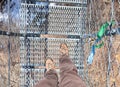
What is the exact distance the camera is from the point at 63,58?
1327 mm

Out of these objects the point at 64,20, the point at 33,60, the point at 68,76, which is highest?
the point at 64,20

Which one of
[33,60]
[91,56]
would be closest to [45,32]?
[33,60]

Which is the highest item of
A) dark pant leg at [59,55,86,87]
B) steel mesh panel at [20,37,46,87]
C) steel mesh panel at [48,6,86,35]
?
steel mesh panel at [48,6,86,35]

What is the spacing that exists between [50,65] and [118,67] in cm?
122

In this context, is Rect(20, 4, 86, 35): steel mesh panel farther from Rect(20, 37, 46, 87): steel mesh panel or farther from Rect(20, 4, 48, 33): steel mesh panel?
Rect(20, 37, 46, 87): steel mesh panel

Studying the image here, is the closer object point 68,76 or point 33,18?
point 68,76

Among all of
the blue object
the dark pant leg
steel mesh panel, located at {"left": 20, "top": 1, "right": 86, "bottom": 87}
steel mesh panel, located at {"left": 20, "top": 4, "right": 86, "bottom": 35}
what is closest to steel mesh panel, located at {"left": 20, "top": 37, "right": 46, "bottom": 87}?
steel mesh panel, located at {"left": 20, "top": 1, "right": 86, "bottom": 87}

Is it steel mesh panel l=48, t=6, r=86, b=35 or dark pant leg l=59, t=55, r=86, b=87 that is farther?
steel mesh panel l=48, t=6, r=86, b=35

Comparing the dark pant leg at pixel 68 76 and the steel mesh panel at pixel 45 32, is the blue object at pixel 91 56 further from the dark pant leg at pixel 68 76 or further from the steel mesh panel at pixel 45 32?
the dark pant leg at pixel 68 76

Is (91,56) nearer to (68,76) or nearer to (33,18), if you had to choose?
(33,18)

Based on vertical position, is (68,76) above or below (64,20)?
below

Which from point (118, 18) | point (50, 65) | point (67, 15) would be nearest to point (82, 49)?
point (67, 15)

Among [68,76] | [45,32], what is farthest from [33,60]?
[68,76]

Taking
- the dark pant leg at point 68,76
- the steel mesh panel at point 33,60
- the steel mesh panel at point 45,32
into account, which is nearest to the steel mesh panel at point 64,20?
the steel mesh panel at point 45,32
